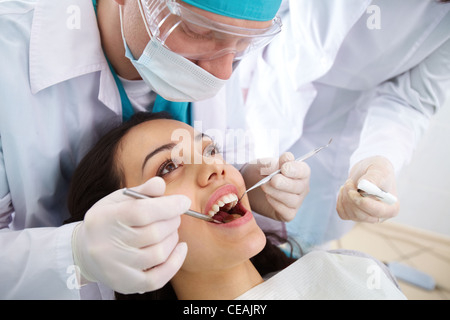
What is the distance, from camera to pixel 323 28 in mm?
1512

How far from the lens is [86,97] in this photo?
1229 millimetres

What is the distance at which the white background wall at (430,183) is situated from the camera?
7.58ft

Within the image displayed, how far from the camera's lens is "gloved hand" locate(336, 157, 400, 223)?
3.79 feet

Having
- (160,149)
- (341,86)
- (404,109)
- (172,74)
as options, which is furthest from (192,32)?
(404,109)

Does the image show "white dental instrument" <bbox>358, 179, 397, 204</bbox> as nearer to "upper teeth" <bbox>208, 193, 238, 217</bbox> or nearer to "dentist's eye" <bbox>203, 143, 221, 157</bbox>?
"upper teeth" <bbox>208, 193, 238, 217</bbox>

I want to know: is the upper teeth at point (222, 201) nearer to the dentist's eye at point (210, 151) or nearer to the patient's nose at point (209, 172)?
the patient's nose at point (209, 172)

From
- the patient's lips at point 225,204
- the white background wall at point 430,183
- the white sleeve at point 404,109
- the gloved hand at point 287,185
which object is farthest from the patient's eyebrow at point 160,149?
the white background wall at point 430,183

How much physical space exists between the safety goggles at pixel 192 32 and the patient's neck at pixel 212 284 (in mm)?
731

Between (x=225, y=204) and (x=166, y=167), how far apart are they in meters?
0.24

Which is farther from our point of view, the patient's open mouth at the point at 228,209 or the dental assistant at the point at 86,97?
the patient's open mouth at the point at 228,209

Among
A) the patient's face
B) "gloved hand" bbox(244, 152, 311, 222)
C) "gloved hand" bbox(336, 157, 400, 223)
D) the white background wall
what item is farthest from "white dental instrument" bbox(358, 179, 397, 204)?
the white background wall

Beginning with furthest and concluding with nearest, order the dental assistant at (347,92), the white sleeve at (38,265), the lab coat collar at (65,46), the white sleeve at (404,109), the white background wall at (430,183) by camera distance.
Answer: the white background wall at (430,183)
the white sleeve at (404,109)
the dental assistant at (347,92)
the lab coat collar at (65,46)
the white sleeve at (38,265)

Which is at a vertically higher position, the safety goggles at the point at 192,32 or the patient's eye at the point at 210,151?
the safety goggles at the point at 192,32

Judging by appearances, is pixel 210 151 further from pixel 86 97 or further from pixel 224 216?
pixel 86 97
